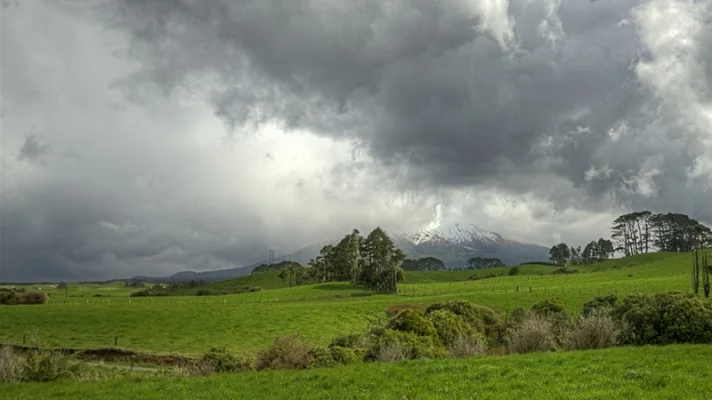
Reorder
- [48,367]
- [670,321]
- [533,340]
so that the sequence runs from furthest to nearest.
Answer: [533,340]
[670,321]
[48,367]

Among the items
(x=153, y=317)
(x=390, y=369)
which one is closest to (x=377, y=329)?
(x=390, y=369)

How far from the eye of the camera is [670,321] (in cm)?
2831

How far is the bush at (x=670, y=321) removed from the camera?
27562 millimetres

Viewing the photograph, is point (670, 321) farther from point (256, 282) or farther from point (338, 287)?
point (256, 282)

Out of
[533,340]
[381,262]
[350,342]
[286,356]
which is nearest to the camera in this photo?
[533,340]

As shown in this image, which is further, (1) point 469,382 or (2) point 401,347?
(2) point 401,347

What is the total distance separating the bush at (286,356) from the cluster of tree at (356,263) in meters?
85.2

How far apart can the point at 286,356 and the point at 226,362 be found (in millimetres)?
3555

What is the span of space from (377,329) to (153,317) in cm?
4470

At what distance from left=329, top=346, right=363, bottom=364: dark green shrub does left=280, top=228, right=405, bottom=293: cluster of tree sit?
8660 centimetres

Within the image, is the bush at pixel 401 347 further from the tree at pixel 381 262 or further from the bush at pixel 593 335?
the tree at pixel 381 262

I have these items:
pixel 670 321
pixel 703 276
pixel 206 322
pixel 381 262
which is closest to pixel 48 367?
pixel 670 321

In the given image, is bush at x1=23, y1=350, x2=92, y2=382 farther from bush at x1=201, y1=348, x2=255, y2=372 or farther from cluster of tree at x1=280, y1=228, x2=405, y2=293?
cluster of tree at x1=280, y1=228, x2=405, y2=293

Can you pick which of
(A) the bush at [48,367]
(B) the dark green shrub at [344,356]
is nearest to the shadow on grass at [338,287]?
(B) the dark green shrub at [344,356]
